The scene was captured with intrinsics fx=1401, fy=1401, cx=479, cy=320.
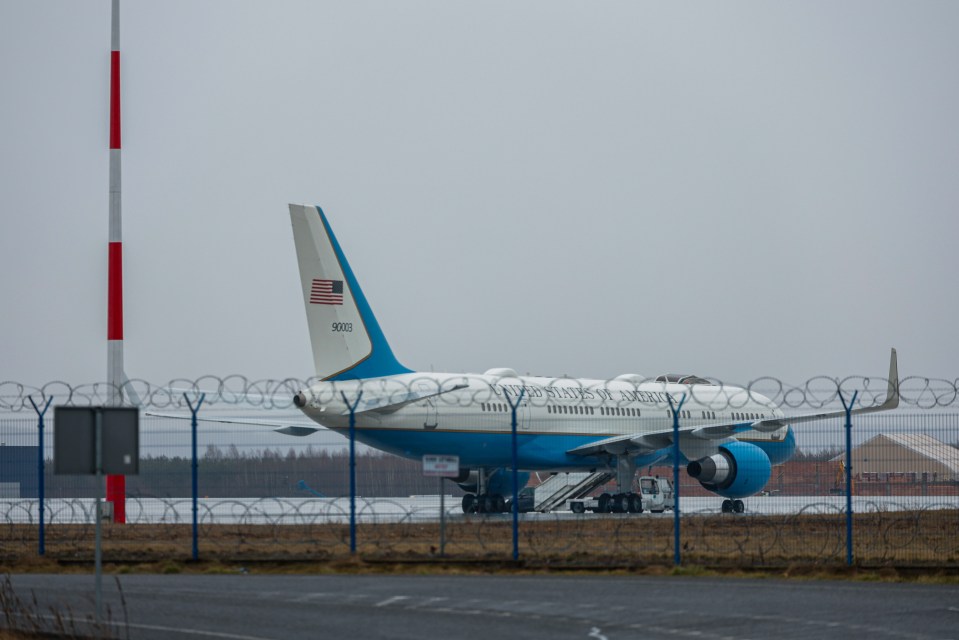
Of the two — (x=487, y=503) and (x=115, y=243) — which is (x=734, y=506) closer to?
(x=487, y=503)

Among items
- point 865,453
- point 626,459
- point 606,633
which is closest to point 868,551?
point 865,453

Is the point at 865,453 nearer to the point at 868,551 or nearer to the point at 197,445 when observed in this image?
the point at 868,551

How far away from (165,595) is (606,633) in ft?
21.9

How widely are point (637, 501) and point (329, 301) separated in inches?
417

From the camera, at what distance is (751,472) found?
3941 cm

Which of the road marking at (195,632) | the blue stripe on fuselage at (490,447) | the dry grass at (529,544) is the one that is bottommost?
the dry grass at (529,544)

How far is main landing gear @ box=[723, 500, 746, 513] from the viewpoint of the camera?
108 ft

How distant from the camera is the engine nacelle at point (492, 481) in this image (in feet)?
129

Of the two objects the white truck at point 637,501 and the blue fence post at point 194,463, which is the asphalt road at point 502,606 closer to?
the blue fence post at point 194,463

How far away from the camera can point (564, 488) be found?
45.2 meters

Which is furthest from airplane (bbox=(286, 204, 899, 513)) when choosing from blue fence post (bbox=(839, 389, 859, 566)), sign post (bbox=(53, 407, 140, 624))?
sign post (bbox=(53, 407, 140, 624))

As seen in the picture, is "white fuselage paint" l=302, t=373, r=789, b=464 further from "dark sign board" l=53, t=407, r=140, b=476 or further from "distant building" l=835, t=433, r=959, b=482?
"dark sign board" l=53, t=407, r=140, b=476

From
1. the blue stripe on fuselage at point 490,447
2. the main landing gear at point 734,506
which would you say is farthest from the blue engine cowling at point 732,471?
the blue stripe on fuselage at point 490,447

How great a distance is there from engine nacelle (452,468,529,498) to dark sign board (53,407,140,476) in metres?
25.1
